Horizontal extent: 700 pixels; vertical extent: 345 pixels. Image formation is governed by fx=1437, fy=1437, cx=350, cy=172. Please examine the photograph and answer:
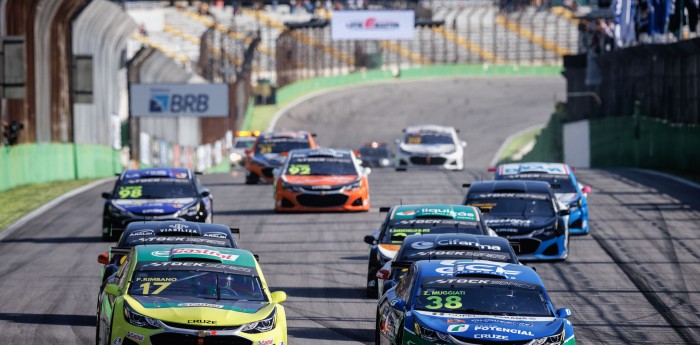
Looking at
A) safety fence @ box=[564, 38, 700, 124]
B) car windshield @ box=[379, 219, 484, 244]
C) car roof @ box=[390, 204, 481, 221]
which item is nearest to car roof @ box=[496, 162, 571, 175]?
car roof @ box=[390, 204, 481, 221]

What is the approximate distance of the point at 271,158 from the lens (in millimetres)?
36219

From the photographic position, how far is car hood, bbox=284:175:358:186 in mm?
28953

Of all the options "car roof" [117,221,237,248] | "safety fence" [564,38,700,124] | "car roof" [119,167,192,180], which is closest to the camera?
"car roof" [117,221,237,248]

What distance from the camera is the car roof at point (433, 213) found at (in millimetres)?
19375

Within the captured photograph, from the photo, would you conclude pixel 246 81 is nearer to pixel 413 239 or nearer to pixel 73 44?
pixel 73 44

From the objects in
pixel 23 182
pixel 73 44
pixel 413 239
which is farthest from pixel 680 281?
pixel 73 44

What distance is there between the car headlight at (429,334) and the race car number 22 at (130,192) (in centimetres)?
1354

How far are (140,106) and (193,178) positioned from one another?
30127 millimetres

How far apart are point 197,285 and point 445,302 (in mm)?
2295

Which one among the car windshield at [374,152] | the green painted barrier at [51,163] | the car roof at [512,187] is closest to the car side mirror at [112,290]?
the car roof at [512,187]

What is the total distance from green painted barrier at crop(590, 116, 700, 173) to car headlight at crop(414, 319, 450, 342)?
27211 mm

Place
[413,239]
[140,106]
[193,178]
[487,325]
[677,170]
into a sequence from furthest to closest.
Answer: [140,106], [677,170], [193,178], [413,239], [487,325]

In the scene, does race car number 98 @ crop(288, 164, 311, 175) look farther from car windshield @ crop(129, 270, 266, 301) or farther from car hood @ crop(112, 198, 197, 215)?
car windshield @ crop(129, 270, 266, 301)

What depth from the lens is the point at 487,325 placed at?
472 inches
